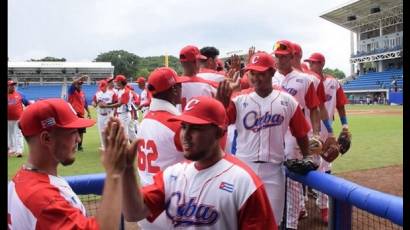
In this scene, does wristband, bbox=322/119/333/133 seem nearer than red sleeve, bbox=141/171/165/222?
No

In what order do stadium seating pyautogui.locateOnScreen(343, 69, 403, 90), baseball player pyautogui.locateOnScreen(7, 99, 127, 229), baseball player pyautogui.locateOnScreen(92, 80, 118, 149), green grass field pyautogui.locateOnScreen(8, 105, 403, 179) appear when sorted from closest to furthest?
baseball player pyautogui.locateOnScreen(7, 99, 127, 229) → green grass field pyautogui.locateOnScreen(8, 105, 403, 179) → baseball player pyautogui.locateOnScreen(92, 80, 118, 149) → stadium seating pyautogui.locateOnScreen(343, 69, 403, 90)

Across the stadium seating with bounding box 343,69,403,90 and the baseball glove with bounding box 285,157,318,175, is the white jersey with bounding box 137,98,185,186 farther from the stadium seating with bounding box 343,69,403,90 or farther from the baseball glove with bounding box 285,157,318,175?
the stadium seating with bounding box 343,69,403,90

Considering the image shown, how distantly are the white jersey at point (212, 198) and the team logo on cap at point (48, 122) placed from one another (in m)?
0.65

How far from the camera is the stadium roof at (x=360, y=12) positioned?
4516 cm

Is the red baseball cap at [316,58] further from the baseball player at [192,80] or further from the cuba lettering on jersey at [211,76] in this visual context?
the baseball player at [192,80]

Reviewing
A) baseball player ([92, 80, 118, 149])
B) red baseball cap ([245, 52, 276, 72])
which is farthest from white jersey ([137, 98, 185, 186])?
baseball player ([92, 80, 118, 149])

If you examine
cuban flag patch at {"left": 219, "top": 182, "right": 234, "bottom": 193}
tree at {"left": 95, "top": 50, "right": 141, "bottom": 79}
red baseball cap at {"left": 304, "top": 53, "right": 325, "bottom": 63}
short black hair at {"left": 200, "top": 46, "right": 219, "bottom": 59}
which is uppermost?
tree at {"left": 95, "top": 50, "right": 141, "bottom": 79}

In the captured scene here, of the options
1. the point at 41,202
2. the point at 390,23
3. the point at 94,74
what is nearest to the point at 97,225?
the point at 41,202

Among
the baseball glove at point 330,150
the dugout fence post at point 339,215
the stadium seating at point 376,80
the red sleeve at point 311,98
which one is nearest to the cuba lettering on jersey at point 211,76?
→ the red sleeve at point 311,98

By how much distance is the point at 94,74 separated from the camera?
65188mm

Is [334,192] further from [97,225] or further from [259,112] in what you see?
[97,225]

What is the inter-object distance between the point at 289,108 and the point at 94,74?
6441 cm

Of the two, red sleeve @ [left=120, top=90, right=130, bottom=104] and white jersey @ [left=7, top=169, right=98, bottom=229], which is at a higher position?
red sleeve @ [left=120, top=90, right=130, bottom=104]

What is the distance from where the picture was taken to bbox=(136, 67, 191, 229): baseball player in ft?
10.5
